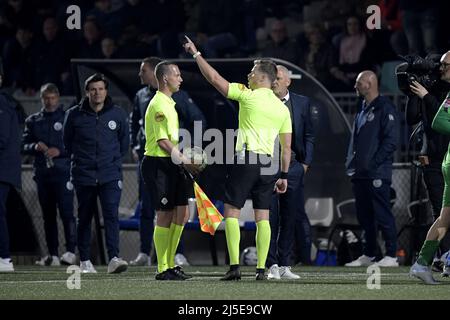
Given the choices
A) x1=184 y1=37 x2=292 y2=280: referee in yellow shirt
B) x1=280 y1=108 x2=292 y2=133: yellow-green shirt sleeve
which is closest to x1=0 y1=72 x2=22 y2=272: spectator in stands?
x1=184 y1=37 x2=292 y2=280: referee in yellow shirt

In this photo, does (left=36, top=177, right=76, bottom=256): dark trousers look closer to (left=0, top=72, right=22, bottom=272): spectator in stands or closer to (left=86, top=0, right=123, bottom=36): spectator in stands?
(left=0, top=72, right=22, bottom=272): spectator in stands

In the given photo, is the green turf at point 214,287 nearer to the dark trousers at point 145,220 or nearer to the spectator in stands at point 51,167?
the dark trousers at point 145,220

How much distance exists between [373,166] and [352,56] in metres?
3.68

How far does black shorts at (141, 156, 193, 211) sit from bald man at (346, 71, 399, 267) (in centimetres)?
386

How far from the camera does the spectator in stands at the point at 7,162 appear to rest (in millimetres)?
13820

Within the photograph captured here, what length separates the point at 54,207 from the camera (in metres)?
16.1

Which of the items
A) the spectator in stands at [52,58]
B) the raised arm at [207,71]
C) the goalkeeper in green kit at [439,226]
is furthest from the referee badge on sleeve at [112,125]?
the spectator in stands at [52,58]

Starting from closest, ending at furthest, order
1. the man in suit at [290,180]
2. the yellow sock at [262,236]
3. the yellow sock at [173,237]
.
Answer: the yellow sock at [262,236] → the yellow sock at [173,237] → the man in suit at [290,180]

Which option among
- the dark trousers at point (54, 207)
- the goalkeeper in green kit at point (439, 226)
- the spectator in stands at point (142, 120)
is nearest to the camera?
the goalkeeper in green kit at point (439, 226)

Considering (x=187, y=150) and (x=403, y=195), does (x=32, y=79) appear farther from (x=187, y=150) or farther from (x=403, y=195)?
(x=187, y=150)

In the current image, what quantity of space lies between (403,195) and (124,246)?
3.65 meters

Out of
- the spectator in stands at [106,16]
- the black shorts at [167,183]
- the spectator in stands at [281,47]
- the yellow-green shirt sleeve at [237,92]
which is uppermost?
the spectator in stands at [106,16]

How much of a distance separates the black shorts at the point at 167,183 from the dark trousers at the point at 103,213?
1.92m

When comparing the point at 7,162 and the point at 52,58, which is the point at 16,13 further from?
the point at 7,162
